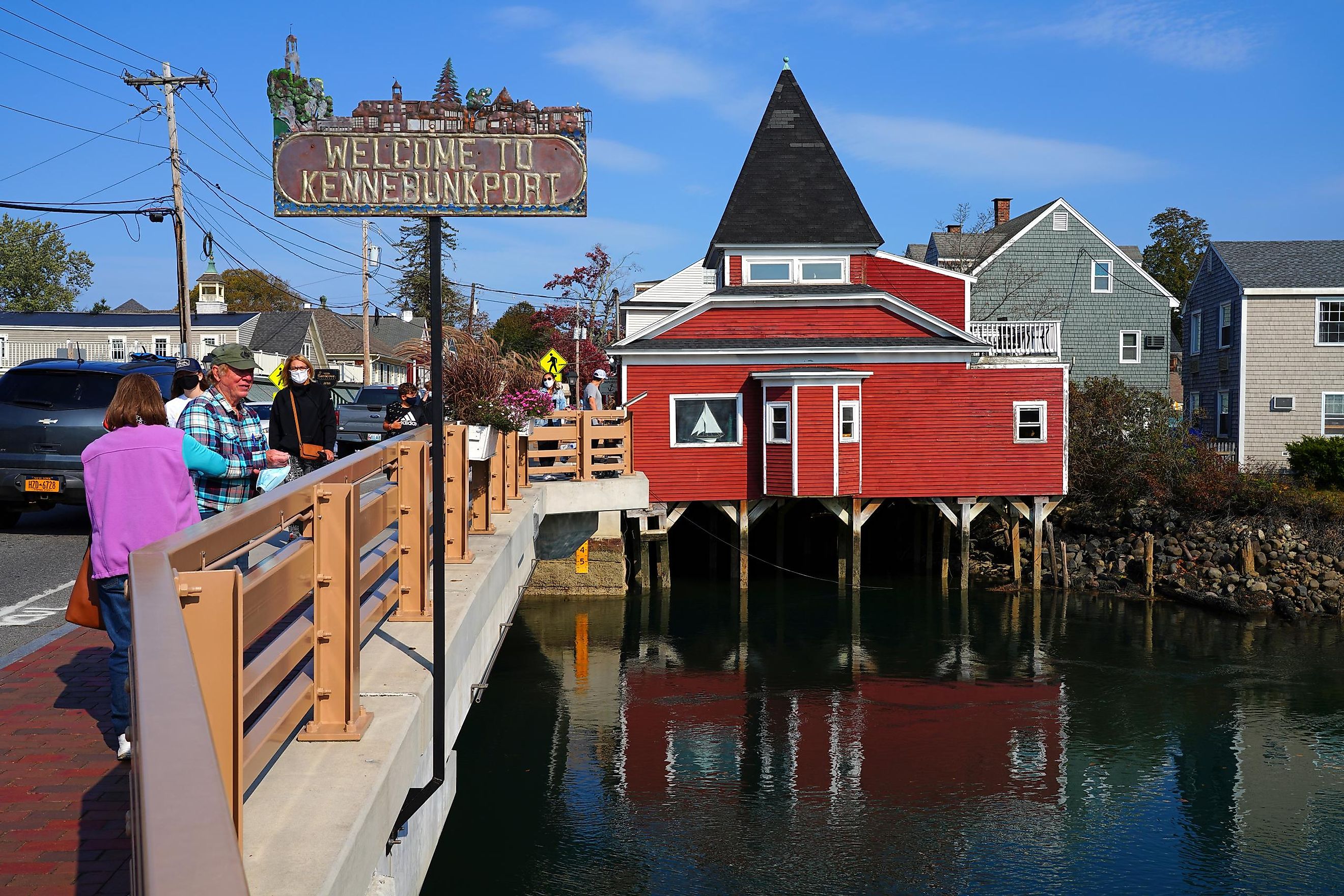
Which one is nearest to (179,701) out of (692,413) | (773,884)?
(773,884)

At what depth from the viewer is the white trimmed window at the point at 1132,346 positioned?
142ft

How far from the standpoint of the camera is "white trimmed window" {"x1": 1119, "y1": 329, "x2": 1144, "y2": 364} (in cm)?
4328

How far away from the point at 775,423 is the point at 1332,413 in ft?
65.4

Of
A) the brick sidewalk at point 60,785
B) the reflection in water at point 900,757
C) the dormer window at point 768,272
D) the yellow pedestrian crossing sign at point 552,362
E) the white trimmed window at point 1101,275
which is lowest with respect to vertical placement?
the reflection in water at point 900,757

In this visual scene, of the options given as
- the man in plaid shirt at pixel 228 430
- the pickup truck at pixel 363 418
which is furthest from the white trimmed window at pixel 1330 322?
the man in plaid shirt at pixel 228 430

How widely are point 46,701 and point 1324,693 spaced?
799 inches

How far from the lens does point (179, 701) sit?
180cm

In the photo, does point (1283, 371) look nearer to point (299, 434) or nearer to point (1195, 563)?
point (1195, 563)

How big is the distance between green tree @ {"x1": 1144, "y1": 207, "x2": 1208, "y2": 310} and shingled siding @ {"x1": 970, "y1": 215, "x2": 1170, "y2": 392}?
29.5 m

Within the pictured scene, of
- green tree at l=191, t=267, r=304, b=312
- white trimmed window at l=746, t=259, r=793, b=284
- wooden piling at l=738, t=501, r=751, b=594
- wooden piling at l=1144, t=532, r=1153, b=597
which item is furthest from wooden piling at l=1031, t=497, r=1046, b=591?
green tree at l=191, t=267, r=304, b=312

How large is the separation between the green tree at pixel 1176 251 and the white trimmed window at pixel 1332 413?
36857 mm

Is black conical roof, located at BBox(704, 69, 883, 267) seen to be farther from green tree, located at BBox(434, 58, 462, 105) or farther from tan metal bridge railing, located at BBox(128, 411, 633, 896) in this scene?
green tree, located at BBox(434, 58, 462, 105)

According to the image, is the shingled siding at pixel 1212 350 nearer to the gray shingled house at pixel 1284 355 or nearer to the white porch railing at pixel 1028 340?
the gray shingled house at pixel 1284 355

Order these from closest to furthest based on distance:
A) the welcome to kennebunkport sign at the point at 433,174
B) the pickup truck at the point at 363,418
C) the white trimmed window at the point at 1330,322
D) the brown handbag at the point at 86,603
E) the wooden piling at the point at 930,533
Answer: the welcome to kennebunkport sign at the point at 433,174 → the brown handbag at the point at 86,603 → the pickup truck at the point at 363,418 → the wooden piling at the point at 930,533 → the white trimmed window at the point at 1330,322
